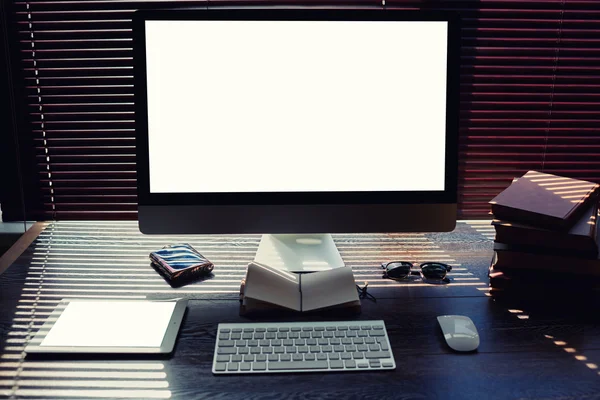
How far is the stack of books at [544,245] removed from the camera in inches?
42.4

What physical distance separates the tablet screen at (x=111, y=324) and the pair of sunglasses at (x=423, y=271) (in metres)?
0.48

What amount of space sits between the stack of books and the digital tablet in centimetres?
65

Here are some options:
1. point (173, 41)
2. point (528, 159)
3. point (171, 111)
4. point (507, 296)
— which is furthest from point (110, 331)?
point (528, 159)

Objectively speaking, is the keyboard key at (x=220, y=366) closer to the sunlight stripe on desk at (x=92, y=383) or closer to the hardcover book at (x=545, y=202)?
the sunlight stripe on desk at (x=92, y=383)

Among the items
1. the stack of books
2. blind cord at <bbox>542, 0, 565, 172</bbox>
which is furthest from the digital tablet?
blind cord at <bbox>542, 0, 565, 172</bbox>

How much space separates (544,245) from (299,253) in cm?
51

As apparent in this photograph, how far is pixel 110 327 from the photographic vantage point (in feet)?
3.27

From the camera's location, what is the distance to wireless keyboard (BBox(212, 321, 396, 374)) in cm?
89

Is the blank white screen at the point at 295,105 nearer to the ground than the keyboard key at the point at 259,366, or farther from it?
farther from it

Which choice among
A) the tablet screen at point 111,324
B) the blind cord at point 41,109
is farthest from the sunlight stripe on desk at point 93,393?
the blind cord at point 41,109

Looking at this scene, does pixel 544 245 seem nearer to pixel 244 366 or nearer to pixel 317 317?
pixel 317 317

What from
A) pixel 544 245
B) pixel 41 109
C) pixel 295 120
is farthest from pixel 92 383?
pixel 41 109

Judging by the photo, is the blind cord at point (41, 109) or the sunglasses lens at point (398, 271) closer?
the sunglasses lens at point (398, 271)

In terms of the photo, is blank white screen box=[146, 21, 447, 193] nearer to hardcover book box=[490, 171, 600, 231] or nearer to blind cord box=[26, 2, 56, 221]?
hardcover book box=[490, 171, 600, 231]
